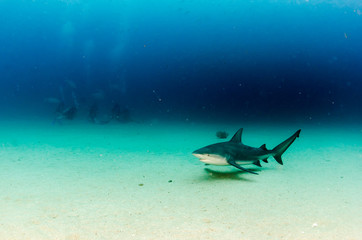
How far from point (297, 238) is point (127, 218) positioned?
2.17m

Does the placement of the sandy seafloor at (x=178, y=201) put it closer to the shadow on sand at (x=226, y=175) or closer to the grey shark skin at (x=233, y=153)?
the shadow on sand at (x=226, y=175)

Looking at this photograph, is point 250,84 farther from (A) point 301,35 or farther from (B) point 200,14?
(B) point 200,14

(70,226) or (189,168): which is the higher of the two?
(189,168)

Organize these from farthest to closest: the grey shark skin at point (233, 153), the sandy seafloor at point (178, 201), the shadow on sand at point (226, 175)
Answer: the shadow on sand at point (226, 175) → the grey shark skin at point (233, 153) → the sandy seafloor at point (178, 201)

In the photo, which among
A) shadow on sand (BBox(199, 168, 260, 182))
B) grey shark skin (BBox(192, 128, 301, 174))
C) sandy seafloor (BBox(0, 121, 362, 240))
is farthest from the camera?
shadow on sand (BBox(199, 168, 260, 182))

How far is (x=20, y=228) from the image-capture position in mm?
2770

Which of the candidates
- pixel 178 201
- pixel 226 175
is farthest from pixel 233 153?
pixel 178 201

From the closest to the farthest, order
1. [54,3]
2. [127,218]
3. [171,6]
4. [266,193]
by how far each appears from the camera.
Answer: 1. [127,218]
2. [266,193]
3. [171,6]
4. [54,3]

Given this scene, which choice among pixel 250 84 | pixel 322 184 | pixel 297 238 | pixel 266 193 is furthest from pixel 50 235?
pixel 250 84

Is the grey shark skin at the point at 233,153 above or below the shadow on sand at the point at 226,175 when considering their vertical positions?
above

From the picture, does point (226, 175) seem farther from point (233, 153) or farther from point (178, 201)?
point (178, 201)

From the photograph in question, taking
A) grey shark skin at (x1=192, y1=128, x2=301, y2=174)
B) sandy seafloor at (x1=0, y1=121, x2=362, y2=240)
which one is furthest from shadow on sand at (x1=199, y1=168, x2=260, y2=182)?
grey shark skin at (x1=192, y1=128, x2=301, y2=174)

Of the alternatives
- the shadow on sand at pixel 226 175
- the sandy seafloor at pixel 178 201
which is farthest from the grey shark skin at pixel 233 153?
the sandy seafloor at pixel 178 201

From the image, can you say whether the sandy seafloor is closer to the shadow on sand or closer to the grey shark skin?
the shadow on sand
